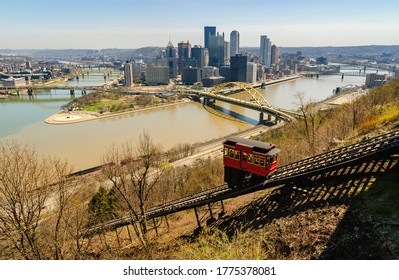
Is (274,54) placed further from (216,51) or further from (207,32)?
(207,32)

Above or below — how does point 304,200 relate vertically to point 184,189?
above

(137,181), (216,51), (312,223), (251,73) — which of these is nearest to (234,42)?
(216,51)

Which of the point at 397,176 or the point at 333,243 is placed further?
the point at 397,176

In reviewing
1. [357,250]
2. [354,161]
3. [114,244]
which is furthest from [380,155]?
[114,244]

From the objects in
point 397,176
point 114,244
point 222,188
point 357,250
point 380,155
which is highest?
point 380,155

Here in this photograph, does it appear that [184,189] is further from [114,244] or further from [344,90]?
[344,90]

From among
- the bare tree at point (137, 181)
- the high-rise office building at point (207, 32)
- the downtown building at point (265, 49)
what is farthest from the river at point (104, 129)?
the high-rise office building at point (207, 32)

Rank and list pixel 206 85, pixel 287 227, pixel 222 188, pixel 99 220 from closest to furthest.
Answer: pixel 287 227 < pixel 222 188 < pixel 99 220 < pixel 206 85

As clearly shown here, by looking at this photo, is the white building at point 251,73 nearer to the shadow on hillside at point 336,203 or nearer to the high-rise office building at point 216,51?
the high-rise office building at point 216,51
